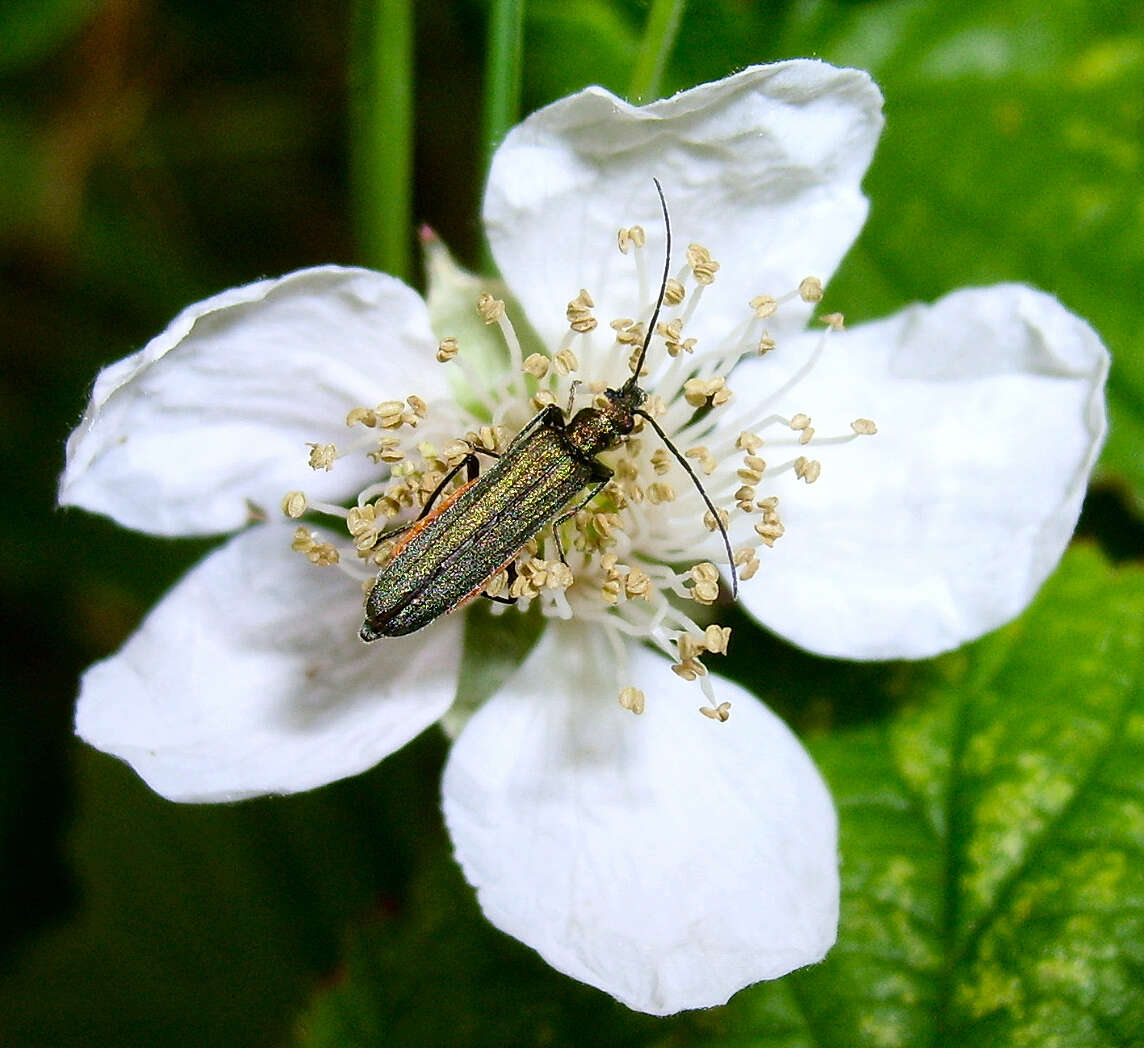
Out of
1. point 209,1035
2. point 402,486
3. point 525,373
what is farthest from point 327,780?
point 209,1035

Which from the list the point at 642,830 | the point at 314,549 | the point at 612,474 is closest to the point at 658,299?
the point at 612,474

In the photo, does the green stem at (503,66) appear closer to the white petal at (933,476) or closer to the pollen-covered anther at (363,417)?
the pollen-covered anther at (363,417)

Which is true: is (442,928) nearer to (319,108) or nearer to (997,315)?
(997,315)

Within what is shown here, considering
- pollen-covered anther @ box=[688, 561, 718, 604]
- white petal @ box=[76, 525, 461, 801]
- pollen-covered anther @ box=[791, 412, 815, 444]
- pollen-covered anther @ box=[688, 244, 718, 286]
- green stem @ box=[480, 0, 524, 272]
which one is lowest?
white petal @ box=[76, 525, 461, 801]

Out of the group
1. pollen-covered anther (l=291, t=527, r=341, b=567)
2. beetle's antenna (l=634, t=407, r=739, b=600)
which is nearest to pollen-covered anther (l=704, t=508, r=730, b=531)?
beetle's antenna (l=634, t=407, r=739, b=600)

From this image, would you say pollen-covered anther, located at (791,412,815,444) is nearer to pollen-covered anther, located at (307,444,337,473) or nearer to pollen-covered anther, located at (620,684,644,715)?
pollen-covered anther, located at (620,684,644,715)

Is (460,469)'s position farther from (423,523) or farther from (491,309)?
(491,309)

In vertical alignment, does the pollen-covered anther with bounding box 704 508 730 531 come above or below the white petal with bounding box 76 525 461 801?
above
